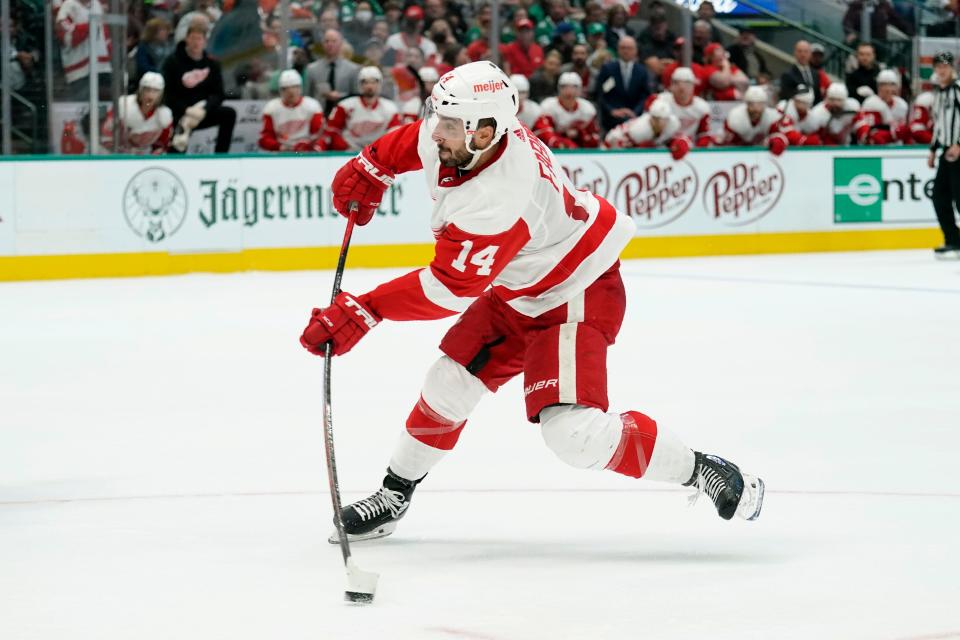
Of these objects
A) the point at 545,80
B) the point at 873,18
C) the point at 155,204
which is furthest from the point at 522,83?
the point at 873,18

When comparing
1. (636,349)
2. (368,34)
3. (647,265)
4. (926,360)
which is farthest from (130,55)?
(926,360)

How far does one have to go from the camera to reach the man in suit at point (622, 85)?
13914 millimetres

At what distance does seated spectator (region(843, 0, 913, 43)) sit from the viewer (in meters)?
16.0

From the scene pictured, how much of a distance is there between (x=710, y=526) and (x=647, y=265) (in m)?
8.77

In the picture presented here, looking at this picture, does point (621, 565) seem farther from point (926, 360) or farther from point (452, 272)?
point (926, 360)

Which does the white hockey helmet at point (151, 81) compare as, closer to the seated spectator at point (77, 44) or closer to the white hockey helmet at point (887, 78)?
the seated spectator at point (77, 44)

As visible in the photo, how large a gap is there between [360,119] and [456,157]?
30.4 ft

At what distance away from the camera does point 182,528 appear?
3.92 m

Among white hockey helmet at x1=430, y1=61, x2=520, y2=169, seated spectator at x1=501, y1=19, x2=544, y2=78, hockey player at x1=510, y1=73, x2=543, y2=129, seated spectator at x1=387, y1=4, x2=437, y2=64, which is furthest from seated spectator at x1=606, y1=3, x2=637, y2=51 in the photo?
white hockey helmet at x1=430, y1=61, x2=520, y2=169

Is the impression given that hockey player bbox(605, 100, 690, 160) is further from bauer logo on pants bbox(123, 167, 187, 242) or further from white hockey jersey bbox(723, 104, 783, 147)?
bauer logo on pants bbox(123, 167, 187, 242)

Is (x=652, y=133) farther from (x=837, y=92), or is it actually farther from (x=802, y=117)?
(x=837, y=92)

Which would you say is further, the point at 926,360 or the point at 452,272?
the point at 926,360

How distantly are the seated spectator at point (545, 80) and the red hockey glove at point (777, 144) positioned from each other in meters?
1.97

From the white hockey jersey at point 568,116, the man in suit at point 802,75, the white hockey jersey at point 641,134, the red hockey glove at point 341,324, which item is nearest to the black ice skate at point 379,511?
the red hockey glove at point 341,324
